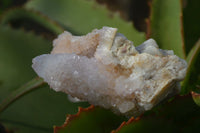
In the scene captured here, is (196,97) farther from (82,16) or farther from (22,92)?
(82,16)

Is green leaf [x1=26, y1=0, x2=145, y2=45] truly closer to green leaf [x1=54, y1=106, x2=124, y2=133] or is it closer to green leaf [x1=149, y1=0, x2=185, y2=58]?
green leaf [x1=149, y1=0, x2=185, y2=58]

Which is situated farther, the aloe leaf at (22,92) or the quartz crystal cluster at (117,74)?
the aloe leaf at (22,92)

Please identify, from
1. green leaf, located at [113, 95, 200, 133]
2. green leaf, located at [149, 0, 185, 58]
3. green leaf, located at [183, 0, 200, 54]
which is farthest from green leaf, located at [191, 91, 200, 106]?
green leaf, located at [183, 0, 200, 54]

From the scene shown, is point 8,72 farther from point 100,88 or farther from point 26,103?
point 100,88

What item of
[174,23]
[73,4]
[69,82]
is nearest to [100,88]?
[69,82]

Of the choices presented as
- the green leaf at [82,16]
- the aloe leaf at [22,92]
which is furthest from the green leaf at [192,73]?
the aloe leaf at [22,92]

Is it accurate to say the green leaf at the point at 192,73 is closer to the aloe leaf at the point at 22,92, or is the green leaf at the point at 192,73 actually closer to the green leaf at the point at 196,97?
the green leaf at the point at 196,97
